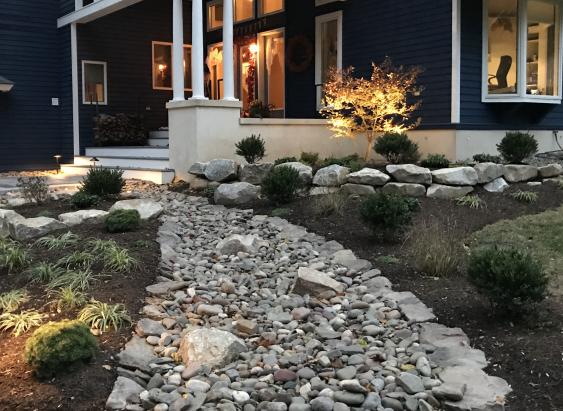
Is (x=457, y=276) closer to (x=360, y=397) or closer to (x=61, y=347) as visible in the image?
(x=360, y=397)

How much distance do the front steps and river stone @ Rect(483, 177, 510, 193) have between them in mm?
4869

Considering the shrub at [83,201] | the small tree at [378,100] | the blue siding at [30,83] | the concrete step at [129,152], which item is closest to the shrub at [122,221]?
the shrub at [83,201]

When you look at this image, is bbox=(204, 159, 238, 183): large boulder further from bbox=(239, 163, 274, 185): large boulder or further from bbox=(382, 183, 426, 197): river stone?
bbox=(382, 183, 426, 197): river stone

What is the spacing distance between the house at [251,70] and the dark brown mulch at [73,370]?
183 inches

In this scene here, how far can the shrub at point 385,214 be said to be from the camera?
557cm

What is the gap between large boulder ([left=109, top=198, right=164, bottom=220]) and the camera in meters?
6.73

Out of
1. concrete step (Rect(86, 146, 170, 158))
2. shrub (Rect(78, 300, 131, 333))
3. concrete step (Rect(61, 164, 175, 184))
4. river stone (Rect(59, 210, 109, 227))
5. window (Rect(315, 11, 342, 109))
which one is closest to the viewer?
shrub (Rect(78, 300, 131, 333))

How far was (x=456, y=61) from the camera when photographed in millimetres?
9133

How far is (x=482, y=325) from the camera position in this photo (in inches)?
158

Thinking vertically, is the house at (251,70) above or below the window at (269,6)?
below

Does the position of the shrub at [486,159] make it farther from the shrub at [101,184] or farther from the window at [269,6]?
the window at [269,6]

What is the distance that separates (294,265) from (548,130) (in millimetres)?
7002

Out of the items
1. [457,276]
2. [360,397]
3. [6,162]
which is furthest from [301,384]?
[6,162]

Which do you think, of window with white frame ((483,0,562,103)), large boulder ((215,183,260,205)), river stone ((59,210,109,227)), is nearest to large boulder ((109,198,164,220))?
river stone ((59,210,109,227))
